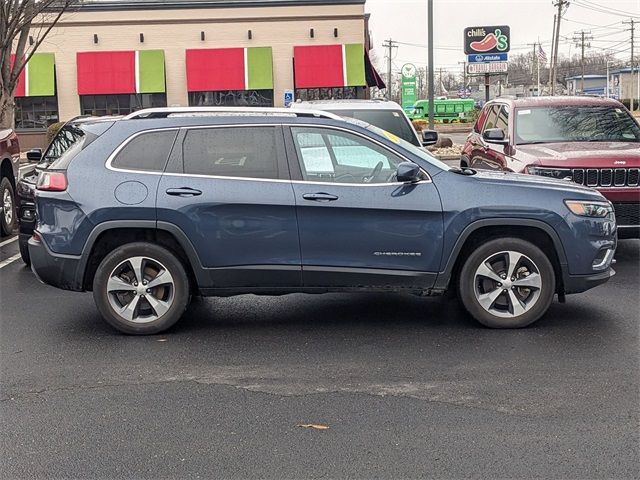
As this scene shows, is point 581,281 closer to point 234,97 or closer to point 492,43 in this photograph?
point 492,43

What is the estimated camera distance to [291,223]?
6.24 meters

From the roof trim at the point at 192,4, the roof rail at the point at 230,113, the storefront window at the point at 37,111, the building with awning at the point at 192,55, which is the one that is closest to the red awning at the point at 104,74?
the building with awning at the point at 192,55

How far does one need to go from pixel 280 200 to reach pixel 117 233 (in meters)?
1.32

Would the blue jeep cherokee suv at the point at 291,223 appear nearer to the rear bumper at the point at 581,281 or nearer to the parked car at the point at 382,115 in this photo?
the rear bumper at the point at 581,281

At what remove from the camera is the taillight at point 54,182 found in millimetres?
6332

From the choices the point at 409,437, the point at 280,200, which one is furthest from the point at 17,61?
the point at 409,437

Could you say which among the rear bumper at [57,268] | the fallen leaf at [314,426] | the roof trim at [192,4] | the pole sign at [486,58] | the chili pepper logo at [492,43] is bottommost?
the fallen leaf at [314,426]

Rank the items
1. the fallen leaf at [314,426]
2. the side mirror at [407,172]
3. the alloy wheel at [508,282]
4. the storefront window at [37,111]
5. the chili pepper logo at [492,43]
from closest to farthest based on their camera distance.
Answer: the fallen leaf at [314,426] → the side mirror at [407,172] → the alloy wheel at [508,282] → the chili pepper logo at [492,43] → the storefront window at [37,111]

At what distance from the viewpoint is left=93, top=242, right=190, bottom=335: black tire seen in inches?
247

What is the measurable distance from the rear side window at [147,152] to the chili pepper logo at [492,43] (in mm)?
20641

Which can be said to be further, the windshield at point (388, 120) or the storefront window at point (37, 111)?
the storefront window at point (37, 111)

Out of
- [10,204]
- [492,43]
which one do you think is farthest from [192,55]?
[10,204]

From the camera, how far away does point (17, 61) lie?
648 inches

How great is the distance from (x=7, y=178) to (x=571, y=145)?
7.62m
